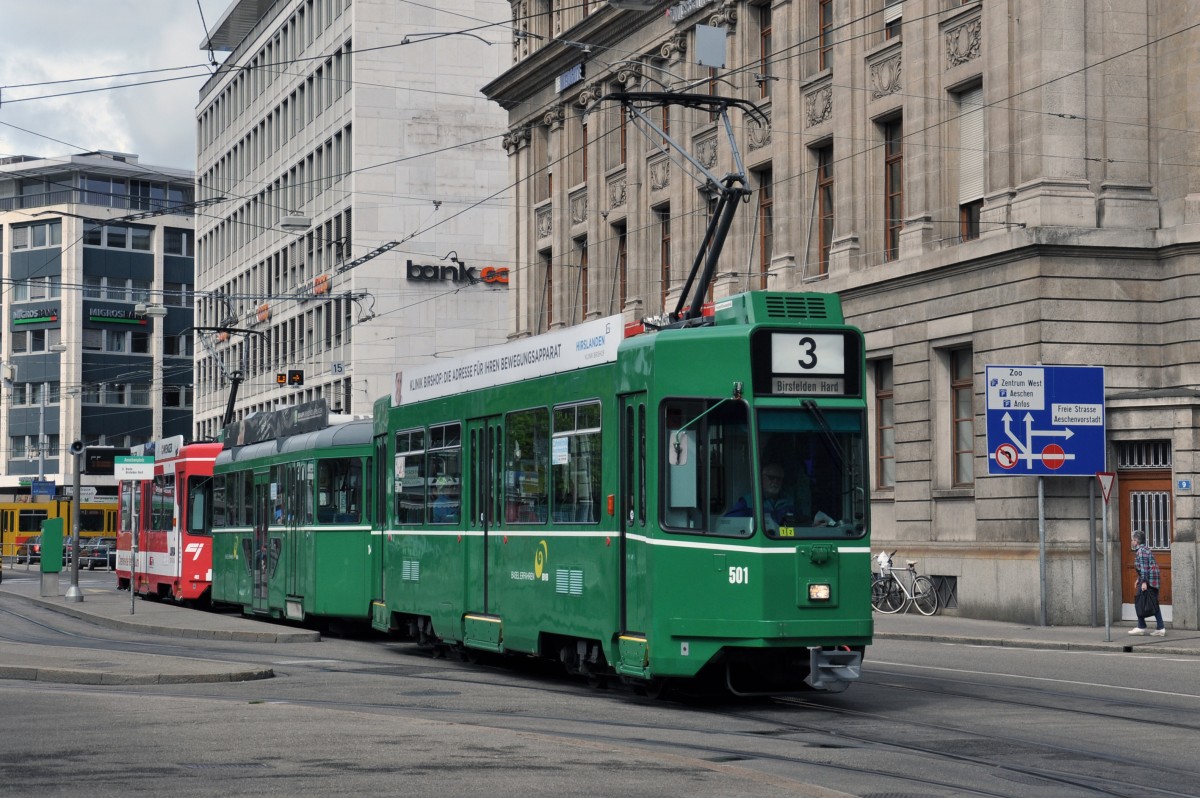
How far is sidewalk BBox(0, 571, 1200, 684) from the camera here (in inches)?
723

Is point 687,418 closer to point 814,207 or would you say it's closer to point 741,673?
point 741,673

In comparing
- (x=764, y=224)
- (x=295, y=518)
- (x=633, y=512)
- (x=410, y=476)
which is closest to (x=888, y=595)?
(x=764, y=224)

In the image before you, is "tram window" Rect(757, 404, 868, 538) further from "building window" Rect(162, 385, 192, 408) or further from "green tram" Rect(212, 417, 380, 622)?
"building window" Rect(162, 385, 192, 408)

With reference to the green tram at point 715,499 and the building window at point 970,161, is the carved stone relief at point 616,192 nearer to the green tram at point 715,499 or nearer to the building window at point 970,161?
the building window at point 970,161

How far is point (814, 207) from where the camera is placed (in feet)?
125

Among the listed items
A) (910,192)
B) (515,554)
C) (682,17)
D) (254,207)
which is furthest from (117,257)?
(515,554)

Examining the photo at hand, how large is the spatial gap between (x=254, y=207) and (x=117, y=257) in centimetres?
2831

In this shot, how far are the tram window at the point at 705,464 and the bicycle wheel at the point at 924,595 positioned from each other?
60.8 feet

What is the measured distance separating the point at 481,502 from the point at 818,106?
20.6 m

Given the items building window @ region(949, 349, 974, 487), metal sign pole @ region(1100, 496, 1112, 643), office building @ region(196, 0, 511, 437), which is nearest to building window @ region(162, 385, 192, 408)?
office building @ region(196, 0, 511, 437)

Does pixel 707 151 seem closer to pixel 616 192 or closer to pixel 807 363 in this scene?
pixel 616 192

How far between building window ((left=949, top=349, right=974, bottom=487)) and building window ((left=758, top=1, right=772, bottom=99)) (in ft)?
31.2

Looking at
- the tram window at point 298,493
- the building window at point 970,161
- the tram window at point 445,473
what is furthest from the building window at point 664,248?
the tram window at point 445,473

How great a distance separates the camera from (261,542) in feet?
94.5
